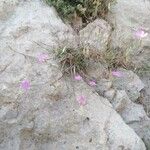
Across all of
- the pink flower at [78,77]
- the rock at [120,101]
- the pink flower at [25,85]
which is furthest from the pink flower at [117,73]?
the pink flower at [25,85]

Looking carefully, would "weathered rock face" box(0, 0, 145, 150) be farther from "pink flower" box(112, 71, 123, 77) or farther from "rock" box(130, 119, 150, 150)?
"pink flower" box(112, 71, 123, 77)

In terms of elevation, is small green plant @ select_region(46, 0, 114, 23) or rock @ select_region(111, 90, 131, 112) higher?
small green plant @ select_region(46, 0, 114, 23)

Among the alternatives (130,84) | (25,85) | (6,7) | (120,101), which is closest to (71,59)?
(25,85)

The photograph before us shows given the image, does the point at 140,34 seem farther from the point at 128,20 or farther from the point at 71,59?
the point at 71,59

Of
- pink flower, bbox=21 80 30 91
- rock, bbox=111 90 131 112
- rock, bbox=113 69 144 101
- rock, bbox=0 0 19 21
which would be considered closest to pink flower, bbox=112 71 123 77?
rock, bbox=113 69 144 101

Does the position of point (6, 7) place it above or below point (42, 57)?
above

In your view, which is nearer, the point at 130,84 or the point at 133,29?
the point at 130,84
